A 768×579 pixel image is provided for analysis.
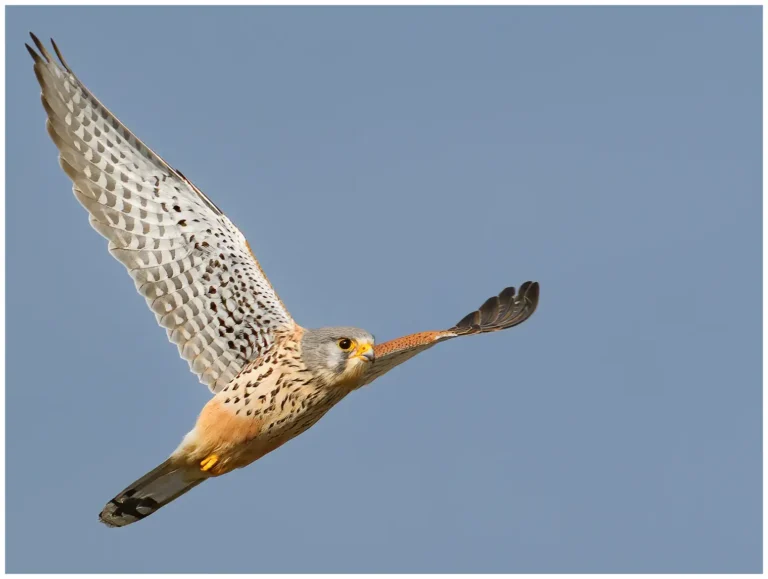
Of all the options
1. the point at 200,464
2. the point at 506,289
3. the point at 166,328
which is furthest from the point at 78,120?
the point at 506,289

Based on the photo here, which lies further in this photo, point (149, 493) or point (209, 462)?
point (149, 493)

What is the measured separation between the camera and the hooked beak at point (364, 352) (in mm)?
13805

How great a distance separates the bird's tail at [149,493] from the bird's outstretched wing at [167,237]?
3.05ft

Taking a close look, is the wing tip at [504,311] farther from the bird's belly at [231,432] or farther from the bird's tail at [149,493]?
the bird's tail at [149,493]

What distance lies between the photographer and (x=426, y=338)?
47.7 ft

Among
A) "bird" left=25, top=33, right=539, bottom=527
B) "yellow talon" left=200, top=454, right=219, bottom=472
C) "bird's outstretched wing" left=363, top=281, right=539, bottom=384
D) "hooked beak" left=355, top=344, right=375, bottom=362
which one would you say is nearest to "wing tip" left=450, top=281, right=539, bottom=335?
"bird's outstretched wing" left=363, top=281, right=539, bottom=384

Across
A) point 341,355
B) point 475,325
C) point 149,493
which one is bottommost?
point 149,493

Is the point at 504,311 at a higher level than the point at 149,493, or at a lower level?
higher

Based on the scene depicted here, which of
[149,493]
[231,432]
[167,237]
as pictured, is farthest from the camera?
[167,237]

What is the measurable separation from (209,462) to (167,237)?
195 centimetres

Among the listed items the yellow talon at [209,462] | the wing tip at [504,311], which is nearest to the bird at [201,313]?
the yellow talon at [209,462]

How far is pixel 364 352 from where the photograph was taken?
543 inches

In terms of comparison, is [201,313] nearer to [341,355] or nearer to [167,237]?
[167,237]

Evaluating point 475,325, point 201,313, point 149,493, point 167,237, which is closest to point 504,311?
point 475,325
